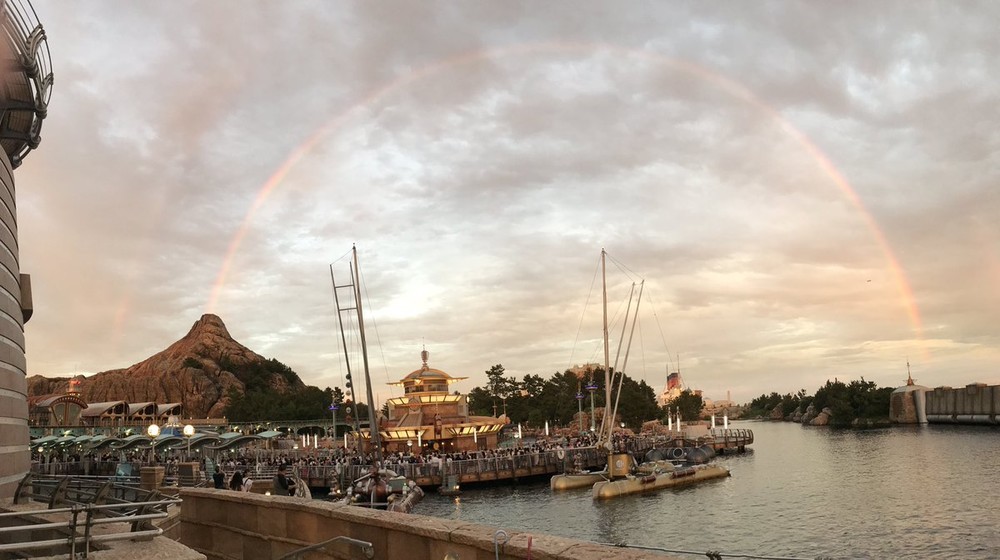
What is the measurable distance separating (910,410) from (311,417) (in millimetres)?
151231

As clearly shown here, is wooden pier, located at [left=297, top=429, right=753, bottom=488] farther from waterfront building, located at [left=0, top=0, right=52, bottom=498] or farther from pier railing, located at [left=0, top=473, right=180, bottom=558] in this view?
pier railing, located at [left=0, top=473, right=180, bottom=558]

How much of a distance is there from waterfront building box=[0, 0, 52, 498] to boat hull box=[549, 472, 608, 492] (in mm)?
45699

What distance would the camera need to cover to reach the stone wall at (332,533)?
764 cm

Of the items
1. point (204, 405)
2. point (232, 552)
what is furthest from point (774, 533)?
point (204, 405)

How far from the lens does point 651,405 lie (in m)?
160

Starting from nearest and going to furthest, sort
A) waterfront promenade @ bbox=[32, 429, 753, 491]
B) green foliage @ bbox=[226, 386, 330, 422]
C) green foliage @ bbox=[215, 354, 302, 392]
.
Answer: waterfront promenade @ bbox=[32, 429, 753, 491], green foliage @ bbox=[226, 386, 330, 422], green foliage @ bbox=[215, 354, 302, 392]

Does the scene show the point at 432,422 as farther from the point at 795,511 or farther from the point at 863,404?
the point at 863,404

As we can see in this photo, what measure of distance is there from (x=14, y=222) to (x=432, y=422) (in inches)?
2415

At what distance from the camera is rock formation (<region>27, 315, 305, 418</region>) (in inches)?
6914

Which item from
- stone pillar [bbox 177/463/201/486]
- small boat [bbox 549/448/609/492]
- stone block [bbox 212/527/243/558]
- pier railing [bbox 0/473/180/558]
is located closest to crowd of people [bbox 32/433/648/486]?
small boat [bbox 549/448/609/492]

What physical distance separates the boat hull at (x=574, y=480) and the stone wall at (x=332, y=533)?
49.5 metres

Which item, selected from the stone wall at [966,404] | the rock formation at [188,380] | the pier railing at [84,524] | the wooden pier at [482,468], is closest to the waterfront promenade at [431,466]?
the wooden pier at [482,468]

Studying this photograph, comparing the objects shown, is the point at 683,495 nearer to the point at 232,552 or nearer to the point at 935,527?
the point at 935,527

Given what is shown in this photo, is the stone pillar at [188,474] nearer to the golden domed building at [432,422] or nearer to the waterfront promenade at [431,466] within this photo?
the waterfront promenade at [431,466]
